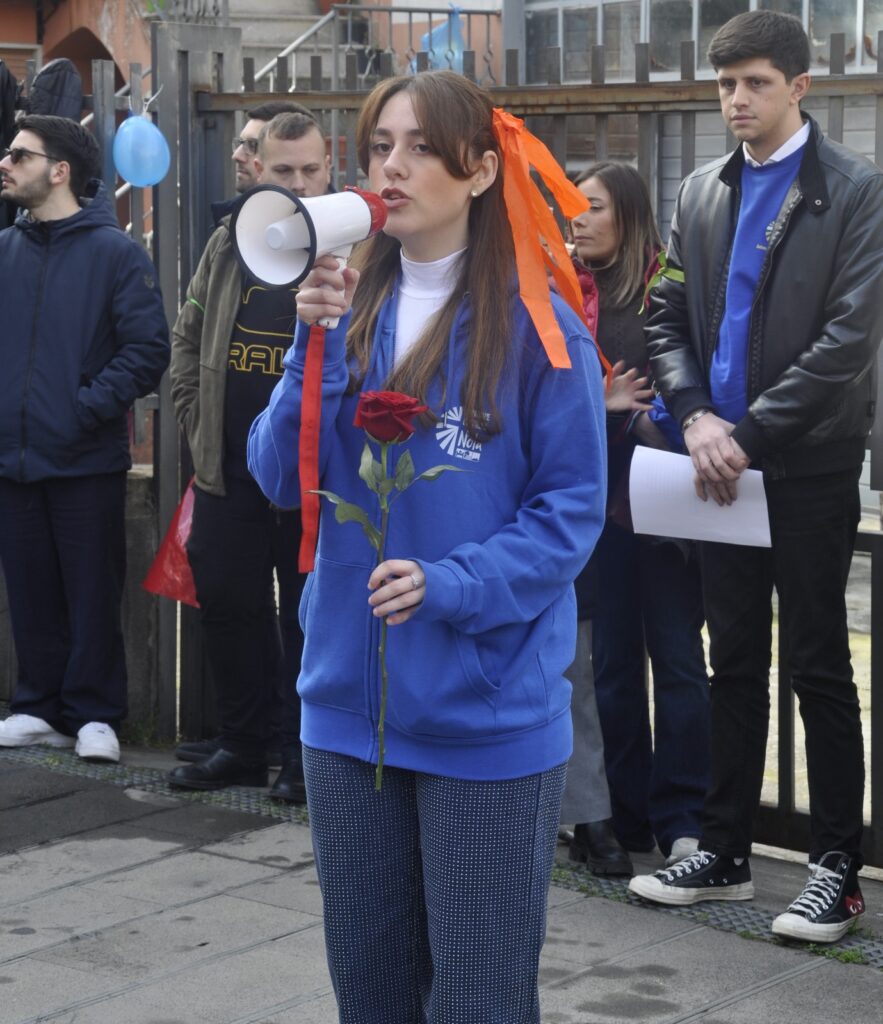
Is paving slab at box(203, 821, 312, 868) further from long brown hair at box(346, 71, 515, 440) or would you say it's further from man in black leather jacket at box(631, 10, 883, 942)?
long brown hair at box(346, 71, 515, 440)

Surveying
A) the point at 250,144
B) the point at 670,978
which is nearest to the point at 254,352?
the point at 250,144

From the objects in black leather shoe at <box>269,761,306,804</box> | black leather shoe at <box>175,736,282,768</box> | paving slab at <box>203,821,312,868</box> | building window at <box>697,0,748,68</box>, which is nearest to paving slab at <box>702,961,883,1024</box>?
paving slab at <box>203,821,312,868</box>

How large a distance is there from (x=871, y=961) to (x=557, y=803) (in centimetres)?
170

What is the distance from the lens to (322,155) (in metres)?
5.44

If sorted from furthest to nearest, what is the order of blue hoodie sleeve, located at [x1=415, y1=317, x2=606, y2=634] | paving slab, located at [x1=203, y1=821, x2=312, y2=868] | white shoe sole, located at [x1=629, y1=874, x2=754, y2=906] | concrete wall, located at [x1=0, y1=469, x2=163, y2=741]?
concrete wall, located at [x1=0, y1=469, x2=163, y2=741], paving slab, located at [x1=203, y1=821, x2=312, y2=868], white shoe sole, located at [x1=629, y1=874, x2=754, y2=906], blue hoodie sleeve, located at [x1=415, y1=317, x2=606, y2=634]

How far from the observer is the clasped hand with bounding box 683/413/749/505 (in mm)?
4281

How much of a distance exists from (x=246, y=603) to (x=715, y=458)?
1967 mm

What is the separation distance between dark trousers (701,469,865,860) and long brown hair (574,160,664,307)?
82 centimetres

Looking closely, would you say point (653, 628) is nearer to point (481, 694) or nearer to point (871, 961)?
point (871, 961)

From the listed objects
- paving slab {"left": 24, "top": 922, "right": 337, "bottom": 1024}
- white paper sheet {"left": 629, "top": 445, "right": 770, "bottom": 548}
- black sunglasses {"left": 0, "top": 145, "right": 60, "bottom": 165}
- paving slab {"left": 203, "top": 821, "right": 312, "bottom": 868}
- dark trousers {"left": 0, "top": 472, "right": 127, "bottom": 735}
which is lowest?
paving slab {"left": 203, "top": 821, "right": 312, "bottom": 868}

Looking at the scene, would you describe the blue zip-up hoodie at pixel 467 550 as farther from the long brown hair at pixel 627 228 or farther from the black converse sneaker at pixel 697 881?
the long brown hair at pixel 627 228

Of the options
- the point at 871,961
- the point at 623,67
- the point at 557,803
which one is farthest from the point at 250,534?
the point at 623,67

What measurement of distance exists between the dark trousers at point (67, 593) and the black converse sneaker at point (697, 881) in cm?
242

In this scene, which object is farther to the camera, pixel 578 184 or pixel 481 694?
pixel 578 184
